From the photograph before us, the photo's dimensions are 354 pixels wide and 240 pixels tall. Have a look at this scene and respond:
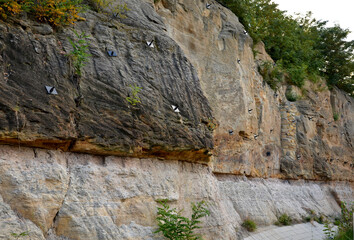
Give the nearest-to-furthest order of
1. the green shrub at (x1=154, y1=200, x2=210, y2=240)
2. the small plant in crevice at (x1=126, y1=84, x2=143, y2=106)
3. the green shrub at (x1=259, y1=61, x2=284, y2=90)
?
the green shrub at (x1=154, y1=200, x2=210, y2=240), the small plant in crevice at (x1=126, y1=84, x2=143, y2=106), the green shrub at (x1=259, y1=61, x2=284, y2=90)

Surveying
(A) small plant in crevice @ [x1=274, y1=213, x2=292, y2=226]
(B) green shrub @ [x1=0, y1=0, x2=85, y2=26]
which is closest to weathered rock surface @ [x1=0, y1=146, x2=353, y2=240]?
(B) green shrub @ [x1=0, y1=0, x2=85, y2=26]

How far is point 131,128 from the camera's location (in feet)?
20.8

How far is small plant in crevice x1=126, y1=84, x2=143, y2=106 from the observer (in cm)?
645

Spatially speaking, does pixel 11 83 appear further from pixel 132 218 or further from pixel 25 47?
pixel 132 218

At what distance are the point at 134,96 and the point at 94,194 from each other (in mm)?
2018

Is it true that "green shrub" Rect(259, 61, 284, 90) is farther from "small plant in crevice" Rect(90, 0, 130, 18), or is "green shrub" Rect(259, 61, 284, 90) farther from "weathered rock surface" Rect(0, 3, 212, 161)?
"small plant in crevice" Rect(90, 0, 130, 18)

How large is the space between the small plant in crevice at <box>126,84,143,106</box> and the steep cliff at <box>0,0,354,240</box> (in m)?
0.08

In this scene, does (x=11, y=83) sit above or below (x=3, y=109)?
above

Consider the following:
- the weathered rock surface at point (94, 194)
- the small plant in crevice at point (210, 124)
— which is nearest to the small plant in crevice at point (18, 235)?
the weathered rock surface at point (94, 194)

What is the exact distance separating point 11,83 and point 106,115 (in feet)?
5.53

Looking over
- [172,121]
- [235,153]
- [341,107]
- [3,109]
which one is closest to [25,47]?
[3,109]

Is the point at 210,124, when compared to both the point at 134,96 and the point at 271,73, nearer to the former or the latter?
the point at 134,96

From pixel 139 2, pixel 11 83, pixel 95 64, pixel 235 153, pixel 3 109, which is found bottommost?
pixel 235 153

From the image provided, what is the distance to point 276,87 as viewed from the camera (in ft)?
49.0
